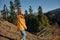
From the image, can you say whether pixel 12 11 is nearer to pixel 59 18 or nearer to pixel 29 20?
pixel 29 20

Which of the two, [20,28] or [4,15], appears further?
[4,15]

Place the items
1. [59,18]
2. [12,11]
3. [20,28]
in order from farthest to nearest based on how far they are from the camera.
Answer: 1. [12,11]
2. [59,18]
3. [20,28]

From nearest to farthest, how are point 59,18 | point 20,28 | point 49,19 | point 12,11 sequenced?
point 20,28, point 59,18, point 49,19, point 12,11

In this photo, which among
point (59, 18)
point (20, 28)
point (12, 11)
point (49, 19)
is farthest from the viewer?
point (12, 11)

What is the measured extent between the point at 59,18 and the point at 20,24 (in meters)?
47.6

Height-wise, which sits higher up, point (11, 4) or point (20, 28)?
point (11, 4)

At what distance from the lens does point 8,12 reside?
222 ft

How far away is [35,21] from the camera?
56281 mm

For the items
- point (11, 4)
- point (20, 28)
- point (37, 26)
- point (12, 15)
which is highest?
point (11, 4)

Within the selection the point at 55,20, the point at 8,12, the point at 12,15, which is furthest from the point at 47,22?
the point at 8,12

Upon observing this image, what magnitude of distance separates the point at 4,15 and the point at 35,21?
53.8ft

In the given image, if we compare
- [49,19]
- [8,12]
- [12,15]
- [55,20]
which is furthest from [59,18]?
[8,12]

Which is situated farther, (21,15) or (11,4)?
(11,4)

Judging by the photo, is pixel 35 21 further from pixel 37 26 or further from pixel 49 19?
pixel 49 19
